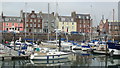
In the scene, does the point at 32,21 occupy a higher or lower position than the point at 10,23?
higher

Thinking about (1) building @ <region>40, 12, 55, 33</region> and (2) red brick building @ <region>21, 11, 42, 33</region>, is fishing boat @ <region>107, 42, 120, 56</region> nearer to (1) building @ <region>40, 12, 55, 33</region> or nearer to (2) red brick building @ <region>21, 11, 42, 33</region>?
(2) red brick building @ <region>21, 11, 42, 33</region>

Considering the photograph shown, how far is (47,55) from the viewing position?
976 inches

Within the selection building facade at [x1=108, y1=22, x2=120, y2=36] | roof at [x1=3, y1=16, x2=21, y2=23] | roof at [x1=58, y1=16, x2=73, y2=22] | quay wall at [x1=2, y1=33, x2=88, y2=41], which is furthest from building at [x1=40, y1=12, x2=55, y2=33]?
building facade at [x1=108, y1=22, x2=120, y2=36]

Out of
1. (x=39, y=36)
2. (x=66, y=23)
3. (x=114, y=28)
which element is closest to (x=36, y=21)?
(x=39, y=36)

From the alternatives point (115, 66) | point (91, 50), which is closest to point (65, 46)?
point (91, 50)

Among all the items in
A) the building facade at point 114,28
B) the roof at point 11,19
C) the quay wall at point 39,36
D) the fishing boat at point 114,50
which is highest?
the roof at point 11,19

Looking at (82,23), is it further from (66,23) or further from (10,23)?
(10,23)

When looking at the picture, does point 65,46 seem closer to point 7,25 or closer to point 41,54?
point 41,54

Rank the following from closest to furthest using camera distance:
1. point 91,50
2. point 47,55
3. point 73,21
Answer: point 47,55, point 91,50, point 73,21

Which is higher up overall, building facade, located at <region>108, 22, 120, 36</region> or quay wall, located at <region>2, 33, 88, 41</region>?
building facade, located at <region>108, 22, 120, 36</region>

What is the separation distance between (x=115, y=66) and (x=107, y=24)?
5369 centimetres

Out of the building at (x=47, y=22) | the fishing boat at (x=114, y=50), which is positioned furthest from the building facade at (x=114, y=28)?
the fishing boat at (x=114, y=50)

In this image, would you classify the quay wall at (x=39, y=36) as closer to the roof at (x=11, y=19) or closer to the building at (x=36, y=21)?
the building at (x=36, y=21)

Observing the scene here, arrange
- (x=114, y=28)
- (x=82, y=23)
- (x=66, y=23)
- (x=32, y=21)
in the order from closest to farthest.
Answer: (x=32, y=21)
(x=66, y=23)
(x=82, y=23)
(x=114, y=28)
